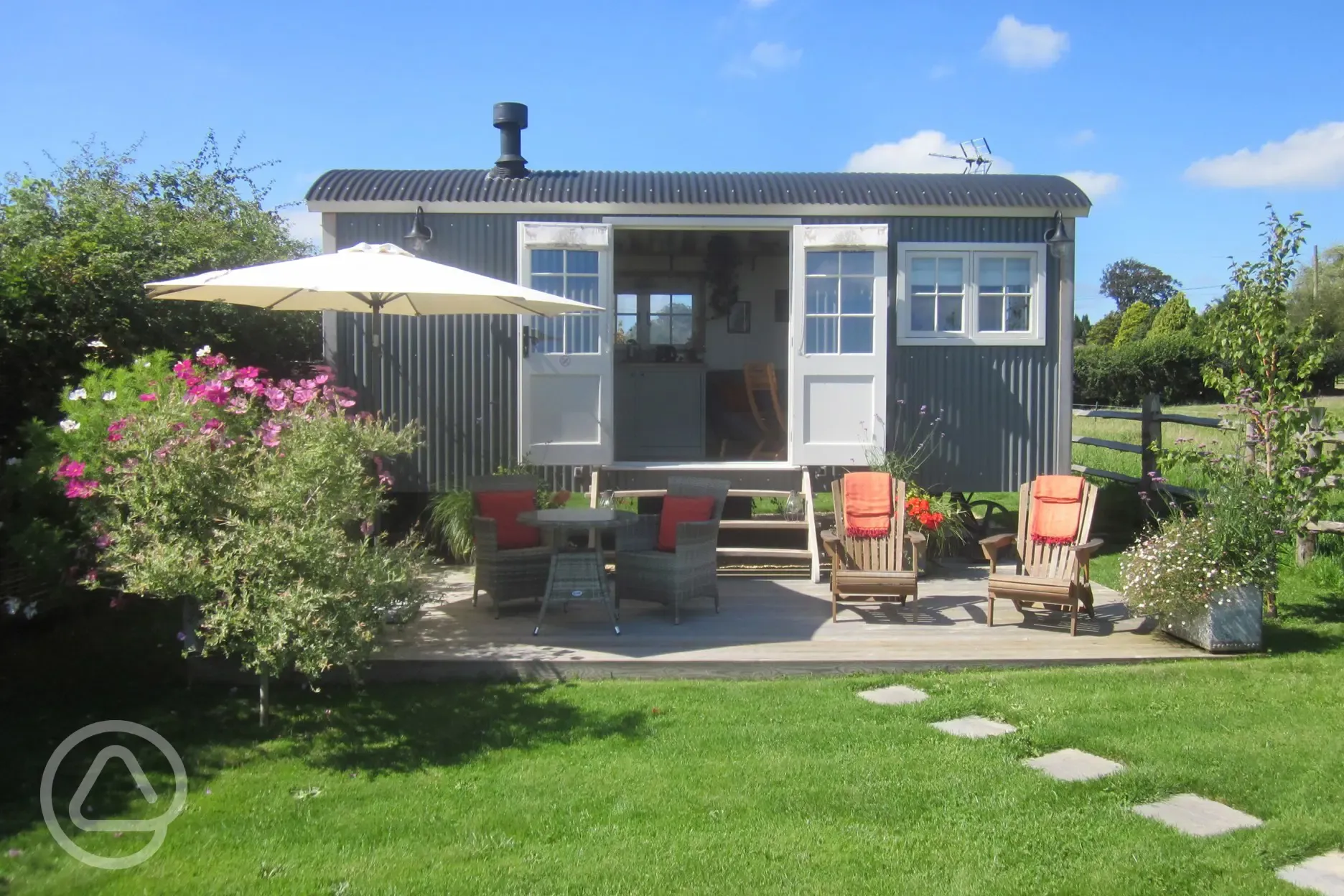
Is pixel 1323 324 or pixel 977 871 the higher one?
pixel 1323 324

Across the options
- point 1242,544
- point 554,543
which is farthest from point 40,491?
point 1242,544

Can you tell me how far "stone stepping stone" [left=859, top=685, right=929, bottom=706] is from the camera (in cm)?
498

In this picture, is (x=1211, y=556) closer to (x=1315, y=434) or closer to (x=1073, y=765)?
(x=1315, y=434)

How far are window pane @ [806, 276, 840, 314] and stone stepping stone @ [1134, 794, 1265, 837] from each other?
5295mm

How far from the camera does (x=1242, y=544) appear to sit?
19.4ft

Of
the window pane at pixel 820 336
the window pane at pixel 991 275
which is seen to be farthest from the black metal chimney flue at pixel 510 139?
the window pane at pixel 991 275

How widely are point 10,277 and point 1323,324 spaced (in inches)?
1355

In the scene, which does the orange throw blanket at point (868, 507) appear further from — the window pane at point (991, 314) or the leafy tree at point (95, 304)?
the leafy tree at point (95, 304)

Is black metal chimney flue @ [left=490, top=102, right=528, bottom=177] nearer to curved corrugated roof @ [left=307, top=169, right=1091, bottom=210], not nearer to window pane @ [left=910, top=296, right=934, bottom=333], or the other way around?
curved corrugated roof @ [left=307, top=169, right=1091, bottom=210]

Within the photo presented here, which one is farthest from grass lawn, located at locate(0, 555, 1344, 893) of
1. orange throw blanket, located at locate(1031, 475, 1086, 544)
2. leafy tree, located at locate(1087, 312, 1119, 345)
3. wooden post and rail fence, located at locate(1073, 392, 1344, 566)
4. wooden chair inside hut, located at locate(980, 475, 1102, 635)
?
leafy tree, located at locate(1087, 312, 1119, 345)

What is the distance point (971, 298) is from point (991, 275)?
0.81 ft

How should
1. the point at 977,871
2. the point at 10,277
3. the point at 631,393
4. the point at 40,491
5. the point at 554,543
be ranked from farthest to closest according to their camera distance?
the point at 631,393, the point at 554,543, the point at 10,277, the point at 40,491, the point at 977,871

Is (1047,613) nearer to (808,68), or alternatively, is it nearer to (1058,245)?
(1058,245)

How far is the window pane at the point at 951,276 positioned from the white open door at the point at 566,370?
2666 mm
